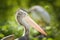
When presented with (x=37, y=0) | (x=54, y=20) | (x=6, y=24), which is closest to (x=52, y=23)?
(x=54, y=20)

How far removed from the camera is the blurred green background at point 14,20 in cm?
266

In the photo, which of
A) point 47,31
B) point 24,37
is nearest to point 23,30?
point 24,37

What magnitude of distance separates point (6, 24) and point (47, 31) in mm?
415

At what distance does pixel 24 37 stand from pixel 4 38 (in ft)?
0.67

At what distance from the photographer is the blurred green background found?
266cm

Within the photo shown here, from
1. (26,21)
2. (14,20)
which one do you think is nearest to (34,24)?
(26,21)

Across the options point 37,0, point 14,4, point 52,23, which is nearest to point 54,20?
point 52,23

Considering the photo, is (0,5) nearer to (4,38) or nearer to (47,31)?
(4,38)

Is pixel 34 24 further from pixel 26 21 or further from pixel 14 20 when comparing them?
pixel 14 20

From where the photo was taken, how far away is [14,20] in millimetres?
2678

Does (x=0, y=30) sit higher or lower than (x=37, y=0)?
lower

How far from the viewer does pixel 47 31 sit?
2727mm

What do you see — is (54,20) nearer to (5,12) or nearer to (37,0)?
(37,0)

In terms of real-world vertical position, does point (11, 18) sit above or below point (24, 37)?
above
